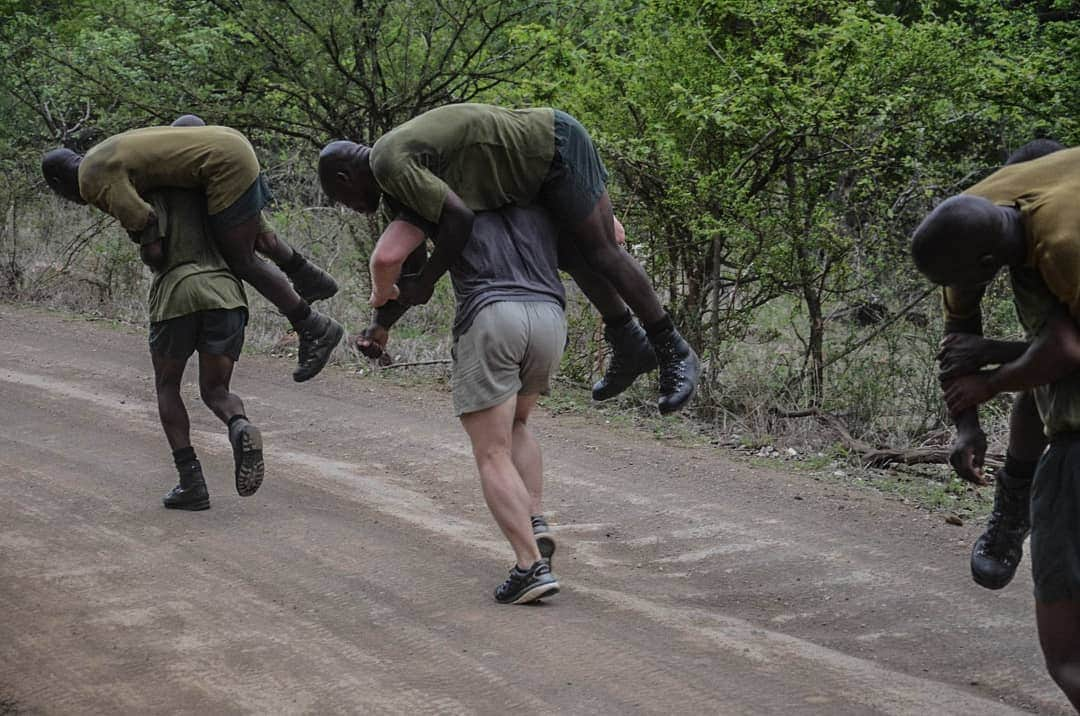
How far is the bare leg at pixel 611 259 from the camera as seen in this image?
5242 mm

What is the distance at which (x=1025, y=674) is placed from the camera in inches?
187

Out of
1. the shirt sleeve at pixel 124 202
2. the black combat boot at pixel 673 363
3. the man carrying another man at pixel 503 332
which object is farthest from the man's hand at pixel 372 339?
the shirt sleeve at pixel 124 202

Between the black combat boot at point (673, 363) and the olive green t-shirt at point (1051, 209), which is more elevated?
the olive green t-shirt at point (1051, 209)

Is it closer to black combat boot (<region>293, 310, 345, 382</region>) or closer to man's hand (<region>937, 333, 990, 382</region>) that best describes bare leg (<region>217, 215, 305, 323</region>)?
black combat boot (<region>293, 310, 345, 382</region>)

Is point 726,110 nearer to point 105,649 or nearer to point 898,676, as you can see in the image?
point 898,676

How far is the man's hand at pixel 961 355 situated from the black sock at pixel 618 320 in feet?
5.96

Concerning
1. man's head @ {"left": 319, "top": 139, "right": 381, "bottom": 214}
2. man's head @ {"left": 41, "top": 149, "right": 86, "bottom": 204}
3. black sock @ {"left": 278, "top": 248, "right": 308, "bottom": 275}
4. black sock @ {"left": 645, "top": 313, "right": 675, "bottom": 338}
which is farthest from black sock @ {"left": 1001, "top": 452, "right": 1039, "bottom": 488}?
man's head @ {"left": 41, "top": 149, "right": 86, "bottom": 204}

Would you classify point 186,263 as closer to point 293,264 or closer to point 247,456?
point 293,264

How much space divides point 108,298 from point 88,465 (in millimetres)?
7353

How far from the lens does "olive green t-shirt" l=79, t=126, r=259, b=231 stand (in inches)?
243

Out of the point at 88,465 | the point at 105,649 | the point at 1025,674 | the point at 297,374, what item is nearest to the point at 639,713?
the point at 1025,674

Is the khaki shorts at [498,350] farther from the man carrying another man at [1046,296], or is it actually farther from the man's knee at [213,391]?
the man's knee at [213,391]

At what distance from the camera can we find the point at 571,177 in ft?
16.9

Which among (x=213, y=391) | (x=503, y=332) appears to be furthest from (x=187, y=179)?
(x=503, y=332)
